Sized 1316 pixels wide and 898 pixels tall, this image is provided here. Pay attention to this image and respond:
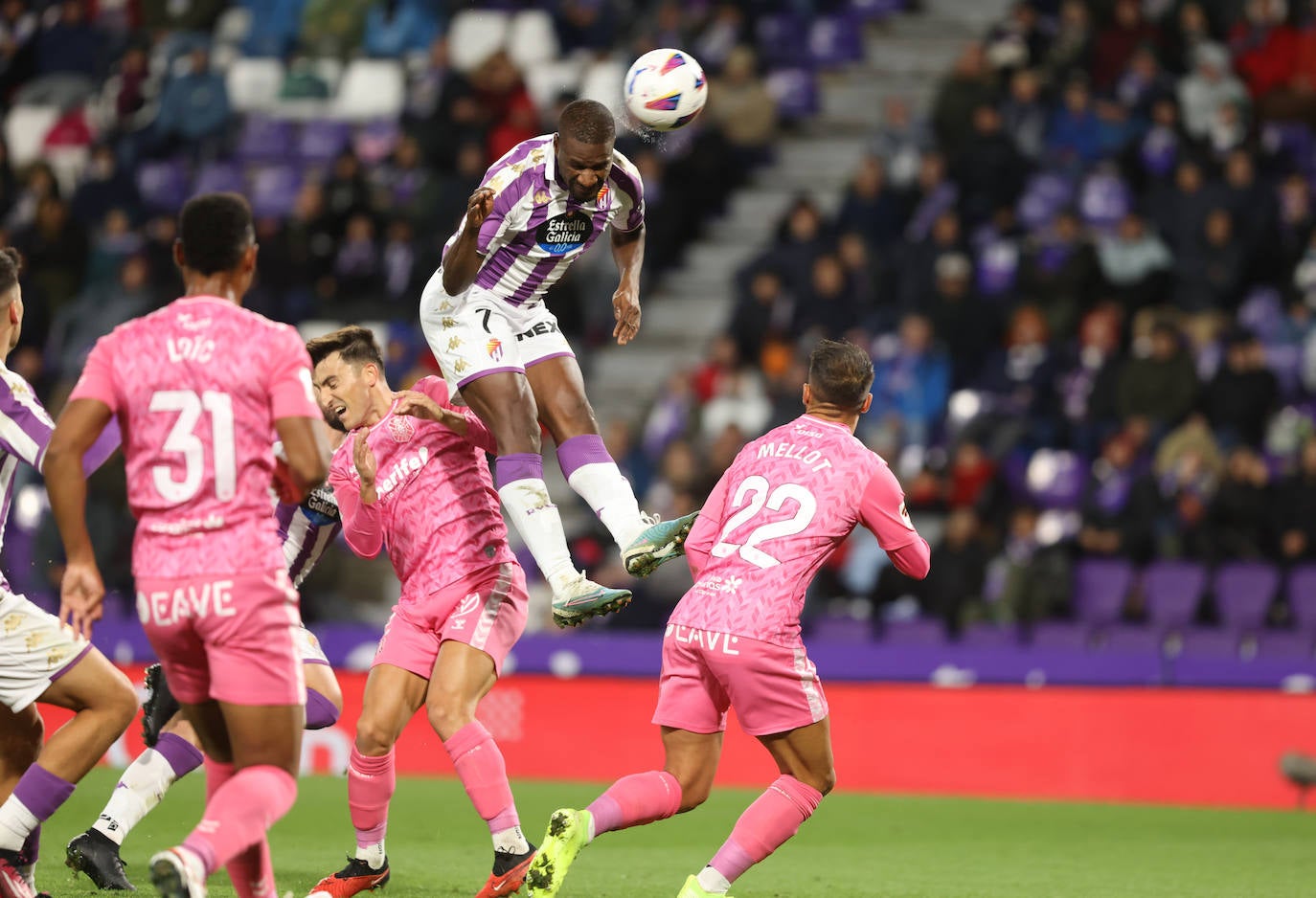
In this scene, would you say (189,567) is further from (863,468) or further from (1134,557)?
(1134,557)

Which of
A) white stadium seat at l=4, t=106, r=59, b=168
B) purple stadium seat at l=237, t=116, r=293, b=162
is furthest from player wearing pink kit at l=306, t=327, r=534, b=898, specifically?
white stadium seat at l=4, t=106, r=59, b=168

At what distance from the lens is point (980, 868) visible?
8617mm

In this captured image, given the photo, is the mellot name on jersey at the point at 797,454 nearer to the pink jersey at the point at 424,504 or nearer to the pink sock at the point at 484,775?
the pink jersey at the point at 424,504

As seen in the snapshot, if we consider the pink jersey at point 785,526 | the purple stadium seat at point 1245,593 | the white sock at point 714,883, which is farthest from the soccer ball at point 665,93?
the purple stadium seat at point 1245,593

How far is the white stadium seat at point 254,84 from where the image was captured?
2020 centimetres

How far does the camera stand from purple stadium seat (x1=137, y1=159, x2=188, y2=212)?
754 inches

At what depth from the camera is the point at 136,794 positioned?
24.0ft

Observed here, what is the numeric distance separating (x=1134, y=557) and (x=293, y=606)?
9583 millimetres

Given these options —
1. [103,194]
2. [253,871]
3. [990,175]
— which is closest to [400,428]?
[253,871]

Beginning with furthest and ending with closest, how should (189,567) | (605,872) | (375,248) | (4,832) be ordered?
(375,248) < (605,872) < (4,832) < (189,567)

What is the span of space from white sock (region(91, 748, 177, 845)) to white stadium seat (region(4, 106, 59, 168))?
14.8 metres

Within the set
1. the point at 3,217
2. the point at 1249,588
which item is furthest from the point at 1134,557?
the point at 3,217

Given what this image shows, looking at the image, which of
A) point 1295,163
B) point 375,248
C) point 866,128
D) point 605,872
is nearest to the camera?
point 605,872

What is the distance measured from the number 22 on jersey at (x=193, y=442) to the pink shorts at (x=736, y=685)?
1.89 metres
